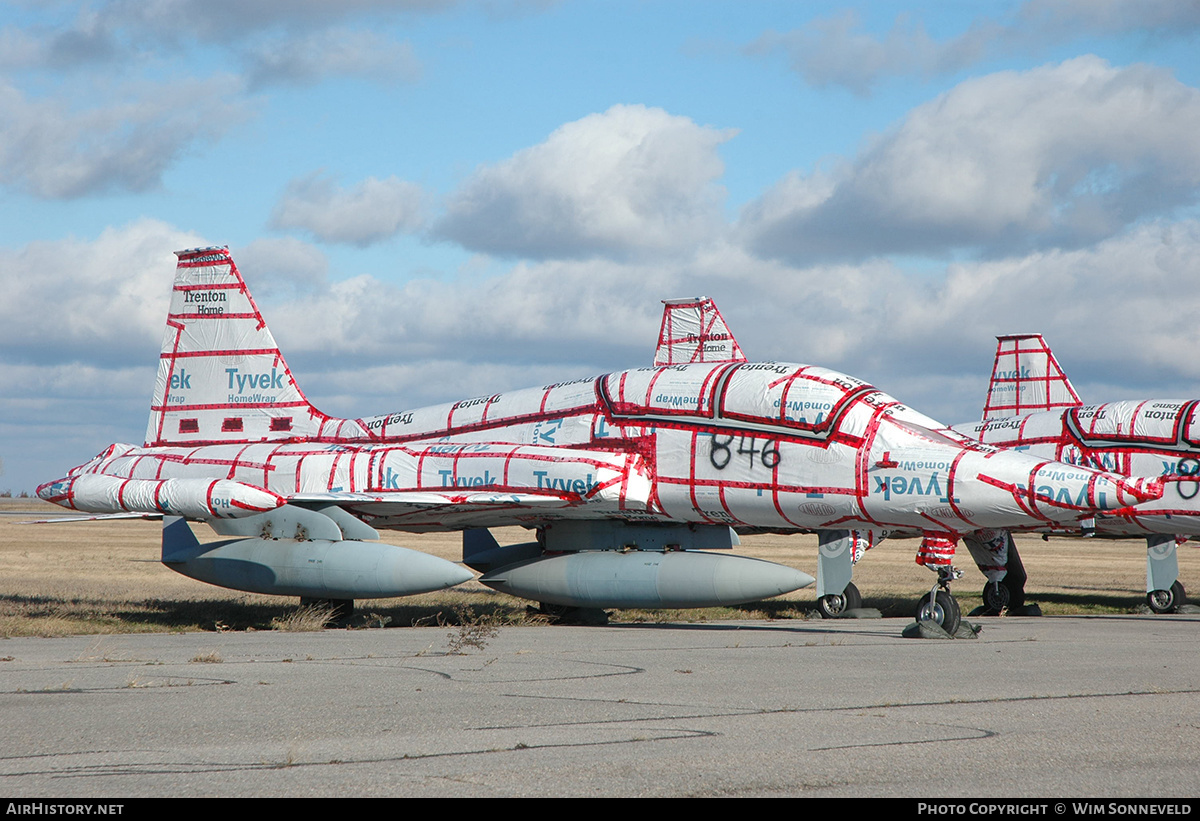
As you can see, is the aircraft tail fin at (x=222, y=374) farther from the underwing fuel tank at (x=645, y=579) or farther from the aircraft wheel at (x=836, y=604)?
the aircraft wheel at (x=836, y=604)

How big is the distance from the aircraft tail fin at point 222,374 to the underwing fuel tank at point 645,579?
182 inches

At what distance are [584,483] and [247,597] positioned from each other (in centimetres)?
1023

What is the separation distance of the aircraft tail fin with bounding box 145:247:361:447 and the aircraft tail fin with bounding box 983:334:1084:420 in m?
15.5

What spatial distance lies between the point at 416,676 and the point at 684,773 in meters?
4.15

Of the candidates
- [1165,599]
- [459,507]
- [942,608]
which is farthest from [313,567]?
[1165,599]

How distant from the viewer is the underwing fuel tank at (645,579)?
45.8 ft

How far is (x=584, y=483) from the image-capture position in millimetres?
14609

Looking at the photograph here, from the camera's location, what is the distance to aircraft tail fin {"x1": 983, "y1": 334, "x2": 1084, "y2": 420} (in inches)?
1015

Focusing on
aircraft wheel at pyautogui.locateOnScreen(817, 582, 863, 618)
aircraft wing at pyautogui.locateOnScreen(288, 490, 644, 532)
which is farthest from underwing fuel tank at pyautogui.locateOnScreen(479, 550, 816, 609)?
aircraft wheel at pyautogui.locateOnScreen(817, 582, 863, 618)

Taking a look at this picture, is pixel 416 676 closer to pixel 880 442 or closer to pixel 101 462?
pixel 880 442

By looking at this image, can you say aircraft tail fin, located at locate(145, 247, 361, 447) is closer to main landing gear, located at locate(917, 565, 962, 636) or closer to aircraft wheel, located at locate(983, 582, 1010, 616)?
main landing gear, located at locate(917, 565, 962, 636)

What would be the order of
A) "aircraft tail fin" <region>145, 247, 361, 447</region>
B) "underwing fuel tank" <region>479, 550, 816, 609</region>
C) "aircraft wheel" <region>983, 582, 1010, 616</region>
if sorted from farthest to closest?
"aircraft wheel" <region>983, 582, 1010, 616</region> < "aircraft tail fin" <region>145, 247, 361, 447</region> < "underwing fuel tank" <region>479, 550, 816, 609</region>
